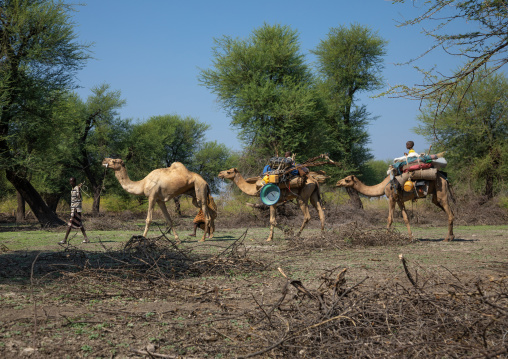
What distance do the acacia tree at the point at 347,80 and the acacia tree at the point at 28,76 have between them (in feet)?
55.0

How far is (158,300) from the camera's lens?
6.18m

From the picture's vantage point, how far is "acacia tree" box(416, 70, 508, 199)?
90.4ft

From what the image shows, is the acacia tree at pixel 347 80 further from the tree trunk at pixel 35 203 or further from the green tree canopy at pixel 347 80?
the tree trunk at pixel 35 203

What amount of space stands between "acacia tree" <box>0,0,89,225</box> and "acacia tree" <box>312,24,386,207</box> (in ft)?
55.0

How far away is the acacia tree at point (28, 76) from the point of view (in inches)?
869

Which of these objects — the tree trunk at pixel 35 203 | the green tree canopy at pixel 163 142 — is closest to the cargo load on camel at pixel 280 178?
the tree trunk at pixel 35 203

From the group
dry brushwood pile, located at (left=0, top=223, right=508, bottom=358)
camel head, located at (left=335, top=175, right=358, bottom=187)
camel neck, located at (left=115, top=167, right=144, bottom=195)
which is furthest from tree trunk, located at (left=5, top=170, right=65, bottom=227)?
dry brushwood pile, located at (left=0, top=223, right=508, bottom=358)

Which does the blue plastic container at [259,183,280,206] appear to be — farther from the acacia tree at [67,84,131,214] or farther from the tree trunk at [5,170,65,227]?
the acacia tree at [67,84,131,214]

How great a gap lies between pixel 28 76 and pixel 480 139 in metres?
24.6

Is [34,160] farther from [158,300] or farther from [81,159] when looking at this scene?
[158,300]

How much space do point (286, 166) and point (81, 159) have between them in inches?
867

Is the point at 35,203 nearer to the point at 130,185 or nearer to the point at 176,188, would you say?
the point at 130,185

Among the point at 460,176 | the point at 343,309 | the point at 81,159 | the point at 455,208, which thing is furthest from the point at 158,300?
the point at 81,159

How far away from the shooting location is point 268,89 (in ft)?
89.3
